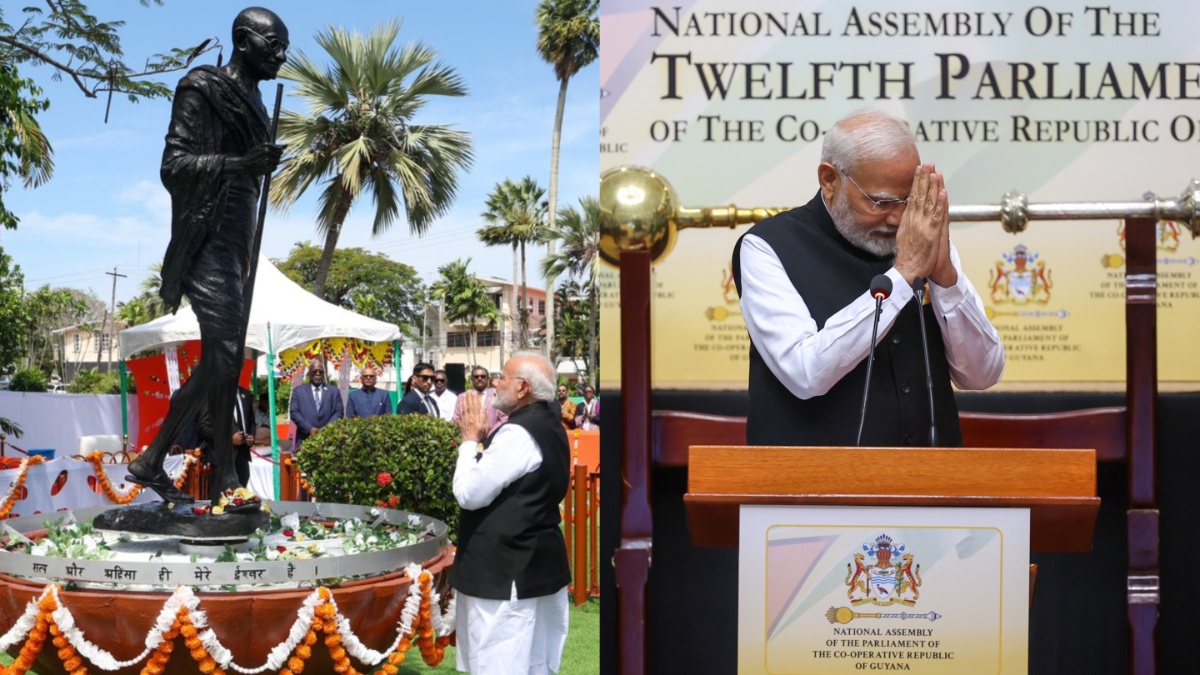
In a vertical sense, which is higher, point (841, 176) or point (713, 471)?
point (841, 176)

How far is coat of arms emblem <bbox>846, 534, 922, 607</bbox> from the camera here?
203 cm

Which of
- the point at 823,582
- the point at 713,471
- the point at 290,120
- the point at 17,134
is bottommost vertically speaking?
the point at 823,582

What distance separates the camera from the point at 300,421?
11227 millimetres

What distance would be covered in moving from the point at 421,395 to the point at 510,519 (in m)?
7.15

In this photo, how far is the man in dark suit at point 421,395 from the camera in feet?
36.8

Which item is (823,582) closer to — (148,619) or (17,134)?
(148,619)

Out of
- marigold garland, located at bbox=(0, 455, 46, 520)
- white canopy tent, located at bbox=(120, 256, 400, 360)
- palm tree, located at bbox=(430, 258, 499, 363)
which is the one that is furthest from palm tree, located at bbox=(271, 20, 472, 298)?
palm tree, located at bbox=(430, 258, 499, 363)

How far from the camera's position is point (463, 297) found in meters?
52.8

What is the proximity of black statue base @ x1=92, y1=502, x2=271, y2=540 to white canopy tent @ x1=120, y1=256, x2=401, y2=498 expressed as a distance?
688 centimetres

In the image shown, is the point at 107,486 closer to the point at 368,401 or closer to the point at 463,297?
the point at 368,401

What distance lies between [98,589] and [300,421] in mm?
7286

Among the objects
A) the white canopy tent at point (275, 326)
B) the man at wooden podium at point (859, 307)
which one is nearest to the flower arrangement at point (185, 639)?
the man at wooden podium at point (859, 307)

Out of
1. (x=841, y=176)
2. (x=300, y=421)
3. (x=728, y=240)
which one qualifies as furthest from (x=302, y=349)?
(x=841, y=176)

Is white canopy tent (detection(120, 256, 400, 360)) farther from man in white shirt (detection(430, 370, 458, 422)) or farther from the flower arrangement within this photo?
the flower arrangement
